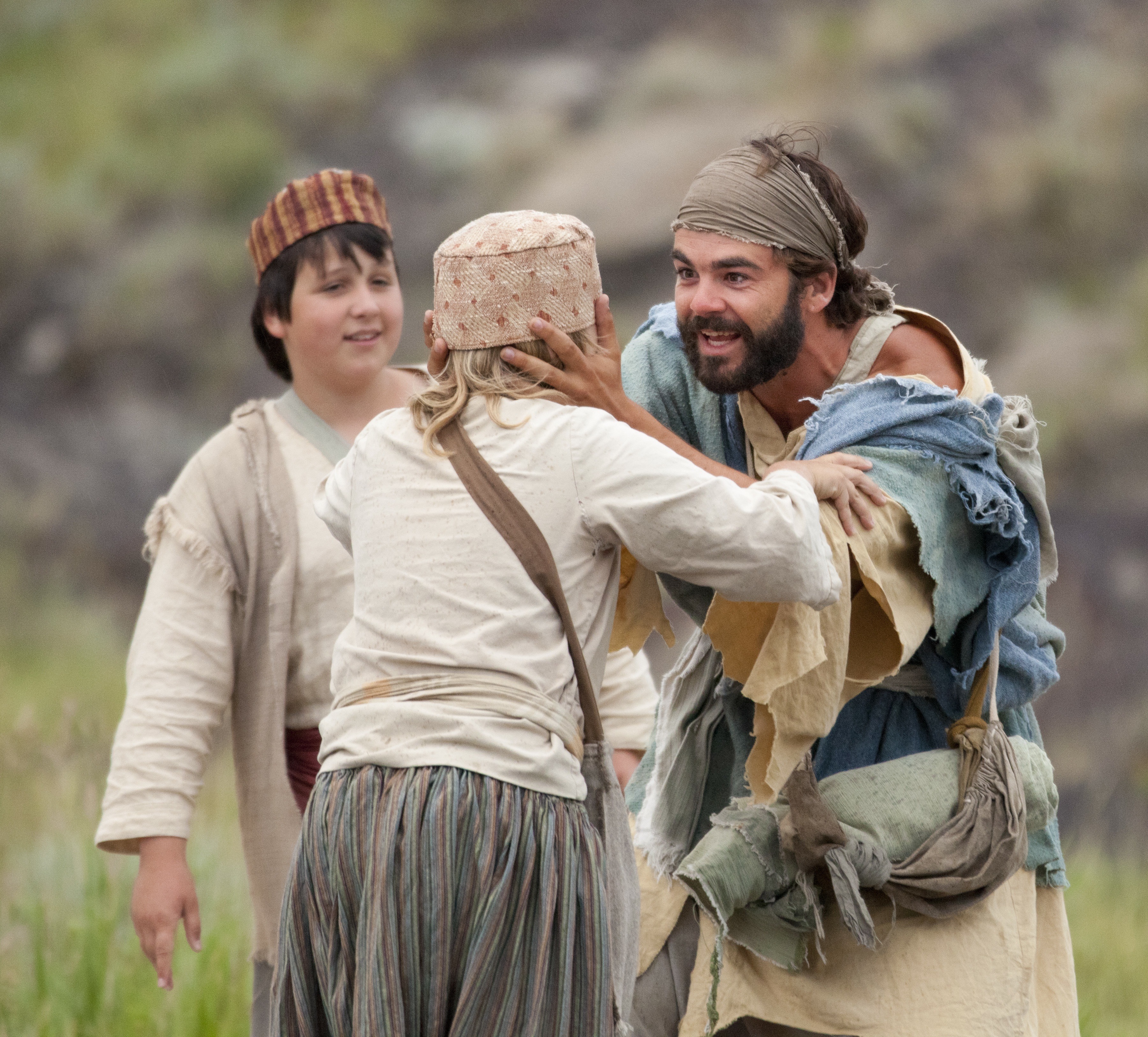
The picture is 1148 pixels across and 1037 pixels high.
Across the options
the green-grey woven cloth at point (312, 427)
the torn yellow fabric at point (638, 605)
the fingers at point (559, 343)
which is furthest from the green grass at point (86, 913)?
the fingers at point (559, 343)

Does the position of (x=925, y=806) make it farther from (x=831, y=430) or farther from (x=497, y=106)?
(x=497, y=106)

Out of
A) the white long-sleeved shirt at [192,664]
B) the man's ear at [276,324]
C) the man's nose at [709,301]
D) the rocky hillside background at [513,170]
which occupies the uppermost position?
the rocky hillside background at [513,170]

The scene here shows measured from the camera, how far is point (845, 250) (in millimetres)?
2838

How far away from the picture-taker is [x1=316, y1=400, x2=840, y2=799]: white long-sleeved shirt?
2.13 metres

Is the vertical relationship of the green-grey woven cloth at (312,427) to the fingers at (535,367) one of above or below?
above

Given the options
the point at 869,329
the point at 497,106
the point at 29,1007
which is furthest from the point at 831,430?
the point at 497,106

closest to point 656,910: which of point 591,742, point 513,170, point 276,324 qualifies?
point 591,742

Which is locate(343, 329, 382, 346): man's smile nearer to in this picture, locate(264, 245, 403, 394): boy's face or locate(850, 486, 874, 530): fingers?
locate(264, 245, 403, 394): boy's face

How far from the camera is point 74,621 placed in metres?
10.7

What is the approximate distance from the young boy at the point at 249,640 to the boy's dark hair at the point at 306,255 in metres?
0.02

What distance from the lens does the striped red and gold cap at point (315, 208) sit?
3.41 metres

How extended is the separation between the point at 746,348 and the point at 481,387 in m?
0.62

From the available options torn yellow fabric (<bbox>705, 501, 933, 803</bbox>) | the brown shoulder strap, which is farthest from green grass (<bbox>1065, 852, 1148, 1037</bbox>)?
the brown shoulder strap

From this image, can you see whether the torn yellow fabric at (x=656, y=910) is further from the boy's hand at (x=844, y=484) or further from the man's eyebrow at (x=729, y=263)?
the man's eyebrow at (x=729, y=263)
